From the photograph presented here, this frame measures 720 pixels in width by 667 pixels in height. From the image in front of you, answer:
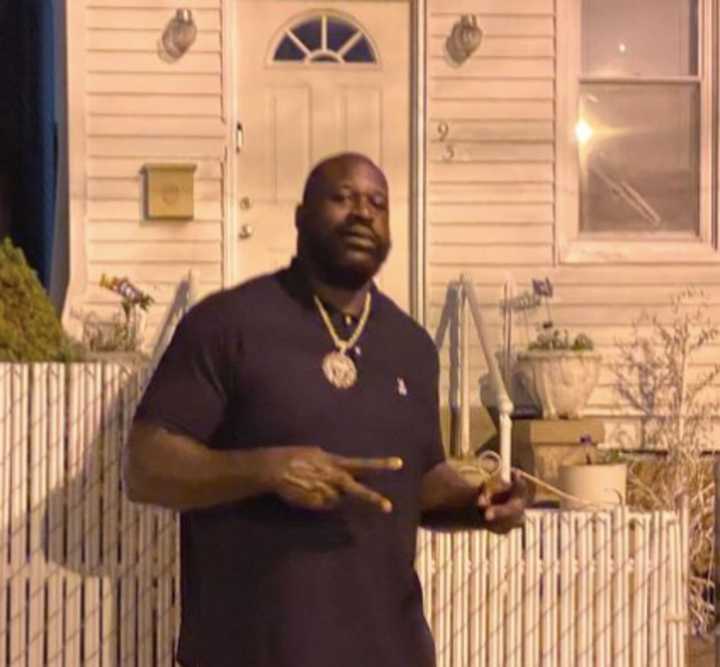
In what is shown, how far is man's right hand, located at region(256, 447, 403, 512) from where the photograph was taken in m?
2.97

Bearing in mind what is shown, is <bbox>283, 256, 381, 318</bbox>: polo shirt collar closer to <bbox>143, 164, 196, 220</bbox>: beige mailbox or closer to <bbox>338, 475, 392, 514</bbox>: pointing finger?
<bbox>338, 475, 392, 514</bbox>: pointing finger

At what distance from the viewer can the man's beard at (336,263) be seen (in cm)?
332

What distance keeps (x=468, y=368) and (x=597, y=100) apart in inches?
71.4

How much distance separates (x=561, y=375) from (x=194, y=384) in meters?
5.62

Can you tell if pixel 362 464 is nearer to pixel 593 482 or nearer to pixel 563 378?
pixel 593 482

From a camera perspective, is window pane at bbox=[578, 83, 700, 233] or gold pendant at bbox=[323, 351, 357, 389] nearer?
gold pendant at bbox=[323, 351, 357, 389]

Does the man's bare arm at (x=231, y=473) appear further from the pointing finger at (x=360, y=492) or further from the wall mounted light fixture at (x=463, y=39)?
the wall mounted light fixture at (x=463, y=39)

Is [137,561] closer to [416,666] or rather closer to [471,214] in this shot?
[416,666]

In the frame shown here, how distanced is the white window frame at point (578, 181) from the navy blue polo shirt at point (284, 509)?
608cm

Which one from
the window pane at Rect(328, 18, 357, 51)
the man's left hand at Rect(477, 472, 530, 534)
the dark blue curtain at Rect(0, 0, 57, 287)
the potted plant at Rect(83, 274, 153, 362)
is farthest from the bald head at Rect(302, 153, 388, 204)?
the dark blue curtain at Rect(0, 0, 57, 287)

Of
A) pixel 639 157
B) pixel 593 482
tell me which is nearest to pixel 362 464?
pixel 593 482

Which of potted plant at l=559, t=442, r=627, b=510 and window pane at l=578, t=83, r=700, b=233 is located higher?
window pane at l=578, t=83, r=700, b=233

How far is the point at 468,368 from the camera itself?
905cm

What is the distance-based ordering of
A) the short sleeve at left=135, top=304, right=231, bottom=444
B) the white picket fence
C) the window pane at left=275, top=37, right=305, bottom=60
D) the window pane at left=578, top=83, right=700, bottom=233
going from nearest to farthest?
the short sleeve at left=135, top=304, right=231, bottom=444 < the white picket fence < the window pane at left=275, top=37, right=305, bottom=60 < the window pane at left=578, top=83, right=700, bottom=233
